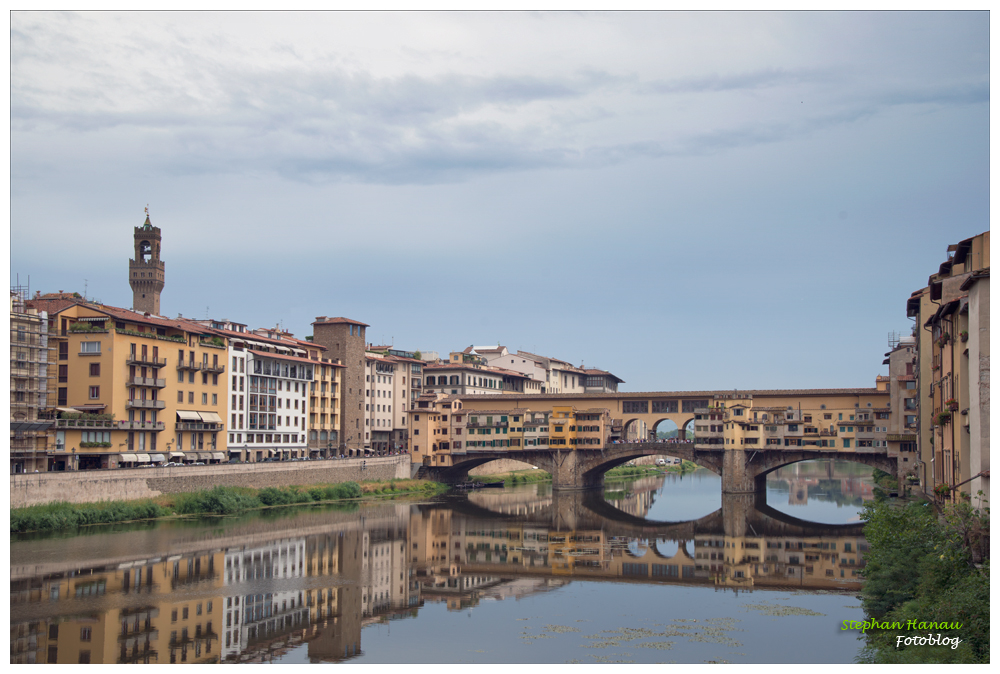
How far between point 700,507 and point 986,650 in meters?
55.9

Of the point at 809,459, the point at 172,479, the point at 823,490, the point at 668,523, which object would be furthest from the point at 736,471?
the point at 172,479

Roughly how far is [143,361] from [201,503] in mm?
11875

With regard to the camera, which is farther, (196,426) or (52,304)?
(196,426)

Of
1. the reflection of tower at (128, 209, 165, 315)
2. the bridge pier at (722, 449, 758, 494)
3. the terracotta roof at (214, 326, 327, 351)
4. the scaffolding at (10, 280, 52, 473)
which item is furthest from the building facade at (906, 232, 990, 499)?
the reflection of tower at (128, 209, 165, 315)

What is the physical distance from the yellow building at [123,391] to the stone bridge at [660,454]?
25.6m

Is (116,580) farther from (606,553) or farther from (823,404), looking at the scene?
(823,404)

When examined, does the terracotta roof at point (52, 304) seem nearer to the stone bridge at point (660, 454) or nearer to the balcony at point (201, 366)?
the balcony at point (201, 366)

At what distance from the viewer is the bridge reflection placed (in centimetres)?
2933

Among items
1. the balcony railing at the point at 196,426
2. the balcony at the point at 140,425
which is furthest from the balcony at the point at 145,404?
the balcony railing at the point at 196,426

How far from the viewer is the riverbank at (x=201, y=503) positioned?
49656 millimetres

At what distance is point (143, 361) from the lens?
2596 inches

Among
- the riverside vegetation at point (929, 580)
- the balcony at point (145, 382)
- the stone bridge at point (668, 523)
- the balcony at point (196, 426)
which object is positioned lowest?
the stone bridge at point (668, 523)

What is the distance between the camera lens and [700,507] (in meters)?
75.0

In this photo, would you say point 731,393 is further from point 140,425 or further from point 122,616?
point 122,616
